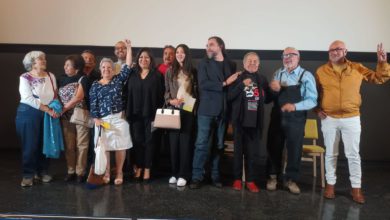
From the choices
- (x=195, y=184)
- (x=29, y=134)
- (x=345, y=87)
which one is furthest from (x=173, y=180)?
(x=345, y=87)

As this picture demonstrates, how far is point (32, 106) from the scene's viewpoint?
10.4 ft

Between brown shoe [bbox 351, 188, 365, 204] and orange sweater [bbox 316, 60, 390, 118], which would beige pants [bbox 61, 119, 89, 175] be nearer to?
orange sweater [bbox 316, 60, 390, 118]

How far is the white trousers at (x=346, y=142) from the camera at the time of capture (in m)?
2.94

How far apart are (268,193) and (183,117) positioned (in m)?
1.10

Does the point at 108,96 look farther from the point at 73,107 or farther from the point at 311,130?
the point at 311,130

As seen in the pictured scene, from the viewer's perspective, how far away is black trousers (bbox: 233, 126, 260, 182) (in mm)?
3164

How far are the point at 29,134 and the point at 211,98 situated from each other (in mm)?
1801

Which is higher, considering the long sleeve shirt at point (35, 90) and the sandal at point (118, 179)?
the long sleeve shirt at point (35, 90)

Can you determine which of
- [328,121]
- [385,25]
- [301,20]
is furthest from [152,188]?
[385,25]

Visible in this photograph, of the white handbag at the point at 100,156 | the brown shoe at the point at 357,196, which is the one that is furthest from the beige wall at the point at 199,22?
the brown shoe at the point at 357,196

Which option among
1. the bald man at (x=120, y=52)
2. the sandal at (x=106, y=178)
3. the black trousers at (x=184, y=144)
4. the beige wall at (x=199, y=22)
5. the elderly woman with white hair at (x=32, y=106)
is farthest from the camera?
the beige wall at (x=199, y=22)

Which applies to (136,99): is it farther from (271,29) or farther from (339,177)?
(339,177)

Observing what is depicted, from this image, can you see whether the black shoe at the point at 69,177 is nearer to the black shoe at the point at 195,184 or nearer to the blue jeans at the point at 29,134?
the blue jeans at the point at 29,134

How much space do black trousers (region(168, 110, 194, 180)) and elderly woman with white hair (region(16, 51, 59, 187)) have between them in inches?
46.6
